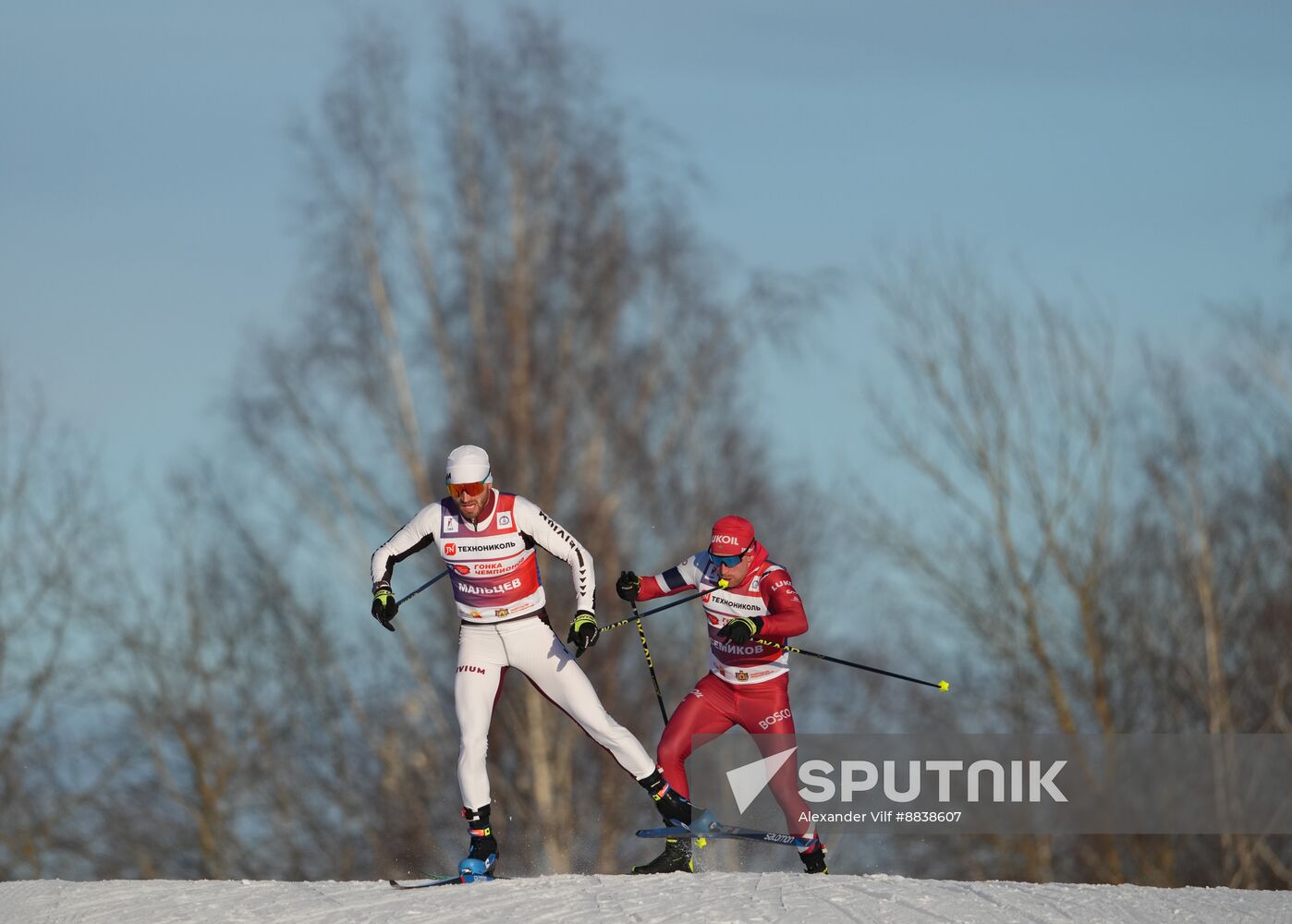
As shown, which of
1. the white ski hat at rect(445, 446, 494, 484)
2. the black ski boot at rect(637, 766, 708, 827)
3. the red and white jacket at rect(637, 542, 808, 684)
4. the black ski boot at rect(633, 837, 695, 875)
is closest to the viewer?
the white ski hat at rect(445, 446, 494, 484)

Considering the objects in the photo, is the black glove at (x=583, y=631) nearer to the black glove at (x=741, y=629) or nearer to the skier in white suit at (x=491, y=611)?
the skier in white suit at (x=491, y=611)

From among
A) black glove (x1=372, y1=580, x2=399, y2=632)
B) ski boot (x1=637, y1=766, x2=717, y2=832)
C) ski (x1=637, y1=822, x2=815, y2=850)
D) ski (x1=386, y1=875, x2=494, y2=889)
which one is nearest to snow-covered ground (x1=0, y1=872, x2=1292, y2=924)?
ski (x1=386, y1=875, x2=494, y2=889)

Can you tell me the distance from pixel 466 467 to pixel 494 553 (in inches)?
17.2

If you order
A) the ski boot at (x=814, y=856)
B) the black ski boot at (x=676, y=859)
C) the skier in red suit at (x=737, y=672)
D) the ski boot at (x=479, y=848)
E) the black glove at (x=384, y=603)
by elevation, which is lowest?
the ski boot at (x=814, y=856)

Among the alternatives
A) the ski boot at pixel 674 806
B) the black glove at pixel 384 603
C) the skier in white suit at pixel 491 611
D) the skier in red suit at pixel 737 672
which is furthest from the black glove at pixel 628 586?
the black glove at pixel 384 603

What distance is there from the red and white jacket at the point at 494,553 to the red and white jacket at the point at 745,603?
1.87ft

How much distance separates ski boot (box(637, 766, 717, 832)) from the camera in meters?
8.81

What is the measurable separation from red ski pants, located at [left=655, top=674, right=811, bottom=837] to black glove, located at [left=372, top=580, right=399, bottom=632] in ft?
5.13

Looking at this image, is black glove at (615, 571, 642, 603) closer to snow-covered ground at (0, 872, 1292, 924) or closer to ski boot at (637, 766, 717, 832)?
ski boot at (637, 766, 717, 832)

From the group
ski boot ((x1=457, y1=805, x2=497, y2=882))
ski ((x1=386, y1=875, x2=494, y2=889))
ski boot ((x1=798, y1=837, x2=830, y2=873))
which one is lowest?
ski boot ((x1=798, y1=837, x2=830, y2=873))

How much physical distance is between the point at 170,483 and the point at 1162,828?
12.0 m

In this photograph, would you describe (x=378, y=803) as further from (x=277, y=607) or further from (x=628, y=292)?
(x=628, y=292)

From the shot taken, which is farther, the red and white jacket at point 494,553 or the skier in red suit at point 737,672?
the skier in red suit at point 737,672

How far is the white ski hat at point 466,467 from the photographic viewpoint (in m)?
8.33
